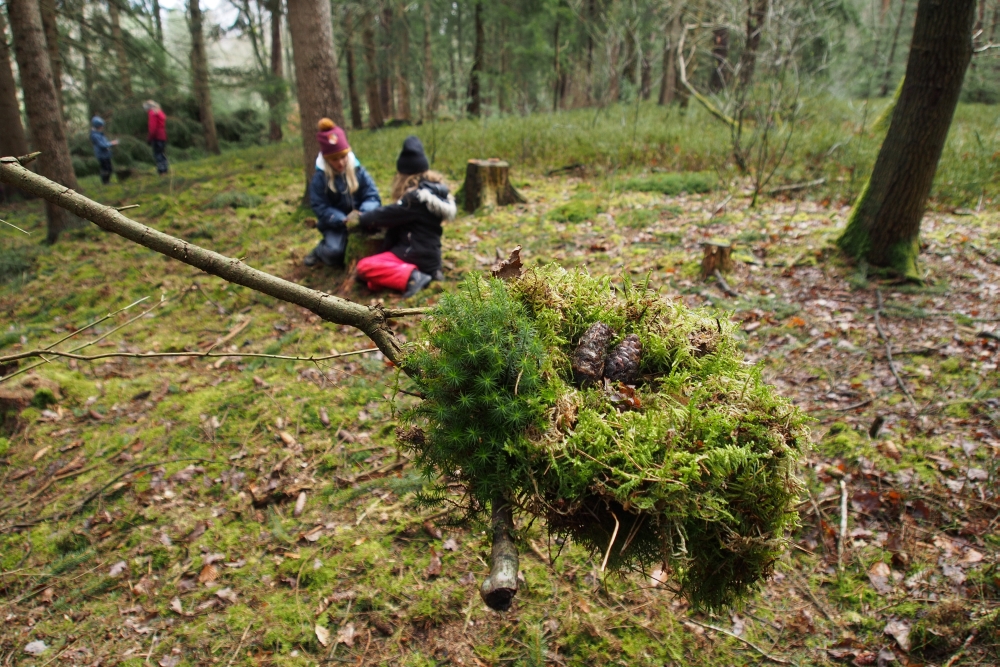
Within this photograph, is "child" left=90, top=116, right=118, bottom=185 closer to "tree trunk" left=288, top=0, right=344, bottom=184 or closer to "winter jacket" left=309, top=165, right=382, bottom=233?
"tree trunk" left=288, top=0, right=344, bottom=184

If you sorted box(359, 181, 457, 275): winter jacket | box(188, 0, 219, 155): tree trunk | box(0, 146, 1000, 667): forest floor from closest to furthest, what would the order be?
box(0, 146, 1000, 667): forest floor, box(359, 181, 457, 275): winter jacket, box(188, 0, 219, 155): tree trunk

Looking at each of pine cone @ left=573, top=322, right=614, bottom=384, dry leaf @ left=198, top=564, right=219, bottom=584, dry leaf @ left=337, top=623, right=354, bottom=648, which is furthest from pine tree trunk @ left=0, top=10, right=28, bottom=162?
pine cone @ left=573, top=322, right=614, bottom=384

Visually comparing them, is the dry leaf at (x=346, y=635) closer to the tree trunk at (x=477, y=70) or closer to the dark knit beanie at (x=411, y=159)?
the dark knit beanie at (x=411, y=159)

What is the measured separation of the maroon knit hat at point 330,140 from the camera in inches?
239

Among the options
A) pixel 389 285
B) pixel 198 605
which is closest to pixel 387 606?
pixel 198 605

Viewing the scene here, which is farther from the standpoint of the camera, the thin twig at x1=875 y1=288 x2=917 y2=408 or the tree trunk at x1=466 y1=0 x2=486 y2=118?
the tree trunk at x1=466 y1=0 x2=486 y2=118

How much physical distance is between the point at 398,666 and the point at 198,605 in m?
1.37

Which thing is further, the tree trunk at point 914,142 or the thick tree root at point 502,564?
the tree trunk at point 914,142

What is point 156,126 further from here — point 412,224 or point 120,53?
point 412,224

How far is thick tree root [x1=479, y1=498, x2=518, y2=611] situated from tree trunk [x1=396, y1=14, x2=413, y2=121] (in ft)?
71.2

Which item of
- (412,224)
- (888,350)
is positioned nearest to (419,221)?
(412,224)

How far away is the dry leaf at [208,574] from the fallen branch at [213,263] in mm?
2346

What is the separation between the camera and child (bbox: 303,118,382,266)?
6219 millimetres

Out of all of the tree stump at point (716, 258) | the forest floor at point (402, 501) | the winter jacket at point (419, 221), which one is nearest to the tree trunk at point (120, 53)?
the forest floor at point (402, 501)
